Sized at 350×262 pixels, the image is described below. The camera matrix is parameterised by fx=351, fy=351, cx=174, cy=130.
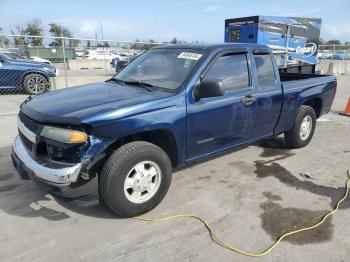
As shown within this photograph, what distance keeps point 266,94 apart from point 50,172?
306 cm

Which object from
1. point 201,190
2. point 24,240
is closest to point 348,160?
point 201,190

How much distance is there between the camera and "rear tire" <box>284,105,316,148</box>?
227 inches

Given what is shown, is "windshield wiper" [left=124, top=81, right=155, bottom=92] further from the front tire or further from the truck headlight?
the truck headlight

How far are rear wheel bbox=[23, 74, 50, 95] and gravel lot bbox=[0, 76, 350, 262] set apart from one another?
21.8 feet

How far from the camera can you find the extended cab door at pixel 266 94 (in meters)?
4.86

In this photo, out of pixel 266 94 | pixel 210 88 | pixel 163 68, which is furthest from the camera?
pixel 266 94

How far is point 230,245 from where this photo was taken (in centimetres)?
322

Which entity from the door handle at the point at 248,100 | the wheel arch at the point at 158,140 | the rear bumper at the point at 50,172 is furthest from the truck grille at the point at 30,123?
the door handle at the point at 248,100

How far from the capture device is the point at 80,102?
368cm

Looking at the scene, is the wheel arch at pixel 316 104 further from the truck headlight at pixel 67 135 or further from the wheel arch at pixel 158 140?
the truck headlight at pixel 67 135

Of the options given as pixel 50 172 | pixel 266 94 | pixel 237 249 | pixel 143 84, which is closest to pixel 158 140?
pixel 143 84

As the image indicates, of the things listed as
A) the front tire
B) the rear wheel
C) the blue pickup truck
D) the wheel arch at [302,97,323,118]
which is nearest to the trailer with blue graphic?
the wheel arch at [302,97,323,118]

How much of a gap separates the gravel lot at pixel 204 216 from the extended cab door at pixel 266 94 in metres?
0.61

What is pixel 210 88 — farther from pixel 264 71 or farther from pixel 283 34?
pixel 283 34
